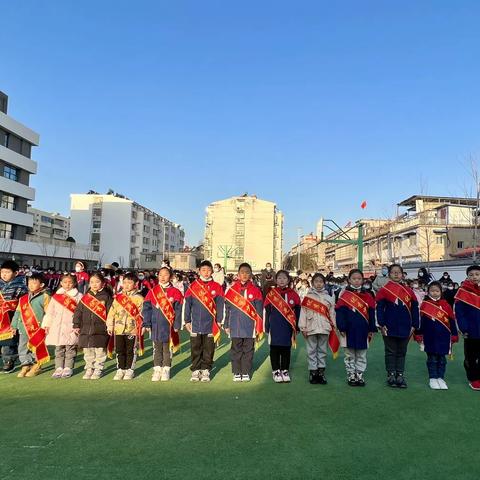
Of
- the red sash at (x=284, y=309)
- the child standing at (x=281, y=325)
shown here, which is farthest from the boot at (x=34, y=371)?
the red sash at (x=284, y=309)

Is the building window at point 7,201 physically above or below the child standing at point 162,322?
above

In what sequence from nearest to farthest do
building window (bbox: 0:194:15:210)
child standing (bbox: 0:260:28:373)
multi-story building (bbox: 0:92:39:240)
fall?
1. child standing (bbox: 0:260:28:373)
2. multi-story building (bbox: 0:92:39:240)
3. building window (bbox: 0:194:15:210)

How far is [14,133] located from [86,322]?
36724 mm

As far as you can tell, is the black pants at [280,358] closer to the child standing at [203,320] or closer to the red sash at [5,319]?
the child standing at [203,320]

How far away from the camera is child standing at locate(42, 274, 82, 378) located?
6.59 m

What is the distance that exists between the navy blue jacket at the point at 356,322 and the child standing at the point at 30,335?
4.88 meters

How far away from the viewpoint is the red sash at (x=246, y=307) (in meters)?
6.60

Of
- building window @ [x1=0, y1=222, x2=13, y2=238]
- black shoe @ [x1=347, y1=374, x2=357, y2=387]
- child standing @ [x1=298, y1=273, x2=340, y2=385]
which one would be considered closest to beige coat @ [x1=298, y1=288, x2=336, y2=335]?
child standing @ [x1=298, y1=273, x2=340, y2=385]

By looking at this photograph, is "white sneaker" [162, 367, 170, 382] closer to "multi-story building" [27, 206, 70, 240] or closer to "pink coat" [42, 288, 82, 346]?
"pink coat" [42, 288, 82, 346]

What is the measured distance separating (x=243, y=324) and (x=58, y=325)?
3.02 meters

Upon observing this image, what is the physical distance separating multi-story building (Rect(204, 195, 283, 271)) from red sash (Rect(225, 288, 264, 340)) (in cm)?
7601

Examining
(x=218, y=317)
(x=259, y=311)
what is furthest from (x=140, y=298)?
(x=259, y=311)

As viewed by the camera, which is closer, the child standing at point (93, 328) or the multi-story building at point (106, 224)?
the child standing at point (93, 328)

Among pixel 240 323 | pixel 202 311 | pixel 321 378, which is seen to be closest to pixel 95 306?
pixel 202 311
